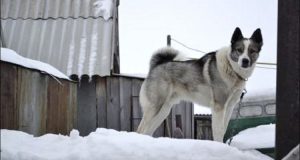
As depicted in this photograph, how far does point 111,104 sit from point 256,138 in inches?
114

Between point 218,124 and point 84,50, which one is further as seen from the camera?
point 84,50

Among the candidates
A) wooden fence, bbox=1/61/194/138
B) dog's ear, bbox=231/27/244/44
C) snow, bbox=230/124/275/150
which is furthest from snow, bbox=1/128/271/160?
snow, bbox=230/124/275/150

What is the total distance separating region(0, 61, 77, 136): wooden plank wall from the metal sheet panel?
7.55 ft

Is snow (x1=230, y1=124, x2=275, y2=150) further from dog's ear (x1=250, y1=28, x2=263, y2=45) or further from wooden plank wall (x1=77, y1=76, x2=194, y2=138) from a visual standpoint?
dog's ear (x1=250, y1=28, x2=263, y2=45)

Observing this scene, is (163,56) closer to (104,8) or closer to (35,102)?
(104,8)

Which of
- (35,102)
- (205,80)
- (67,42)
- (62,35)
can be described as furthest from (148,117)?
(62,35)

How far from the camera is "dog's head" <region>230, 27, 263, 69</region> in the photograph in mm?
→ 6828

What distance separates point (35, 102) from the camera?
5.24 metres

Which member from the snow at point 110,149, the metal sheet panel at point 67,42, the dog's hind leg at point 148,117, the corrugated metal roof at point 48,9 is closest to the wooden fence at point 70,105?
the metal sheet panel at point 67,42

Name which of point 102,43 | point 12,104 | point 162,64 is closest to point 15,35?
point 102,43

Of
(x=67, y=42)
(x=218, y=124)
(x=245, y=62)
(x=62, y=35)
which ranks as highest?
(x=62, y=35)
